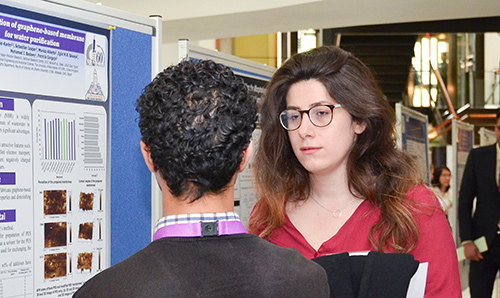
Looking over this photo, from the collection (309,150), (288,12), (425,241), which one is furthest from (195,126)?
(288,12)

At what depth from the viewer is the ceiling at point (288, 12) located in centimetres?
574

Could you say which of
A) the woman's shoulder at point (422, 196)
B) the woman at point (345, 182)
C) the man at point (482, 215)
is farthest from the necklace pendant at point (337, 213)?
the man at point (482, 215)

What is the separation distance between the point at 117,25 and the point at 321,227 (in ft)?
3.17

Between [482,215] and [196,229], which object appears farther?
[482,215]

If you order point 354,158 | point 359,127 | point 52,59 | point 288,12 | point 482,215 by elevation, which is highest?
point 288,12

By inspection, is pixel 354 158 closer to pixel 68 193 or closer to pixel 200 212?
pixel 68 193

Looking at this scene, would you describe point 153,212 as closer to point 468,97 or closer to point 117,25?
point 117,25

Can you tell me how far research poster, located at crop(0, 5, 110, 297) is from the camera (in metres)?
1.70

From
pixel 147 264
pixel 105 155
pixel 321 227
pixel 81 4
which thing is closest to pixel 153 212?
pixel 105 155

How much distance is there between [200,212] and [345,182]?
1.09 meters

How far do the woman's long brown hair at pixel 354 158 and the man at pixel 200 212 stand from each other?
847 mm

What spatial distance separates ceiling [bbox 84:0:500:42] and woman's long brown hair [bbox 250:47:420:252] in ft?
12.0

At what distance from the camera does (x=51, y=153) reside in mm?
1796

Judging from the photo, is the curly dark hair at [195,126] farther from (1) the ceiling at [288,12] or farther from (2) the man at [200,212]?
(1) the ceiling at [288,12]
